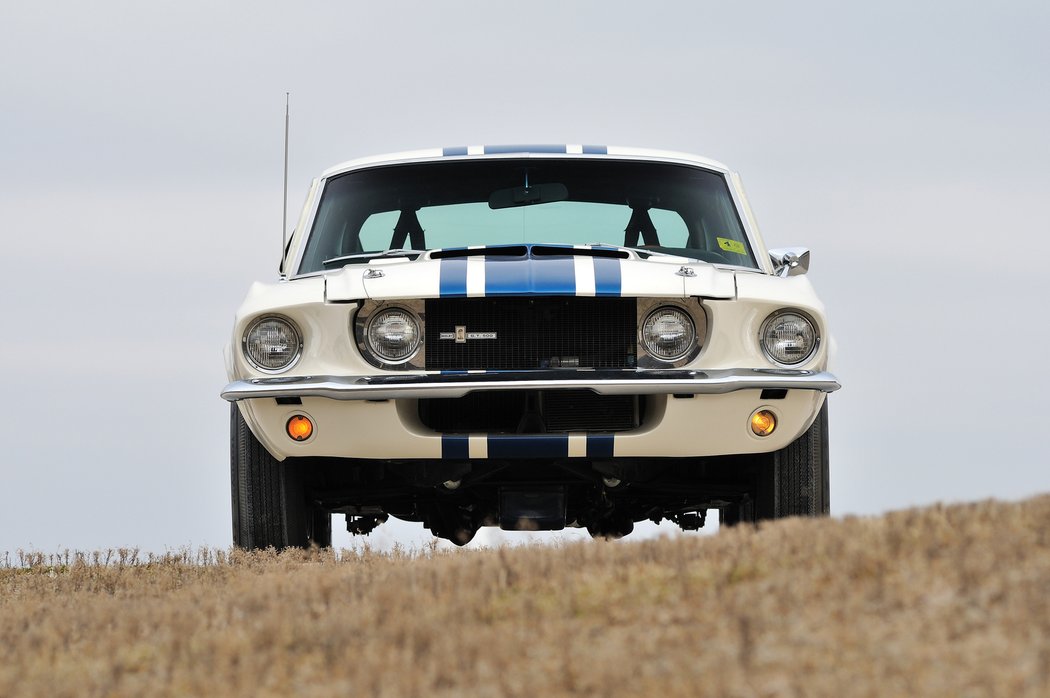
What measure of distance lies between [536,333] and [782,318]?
3.54 ft

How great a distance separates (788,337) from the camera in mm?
5773

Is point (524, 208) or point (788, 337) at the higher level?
point (524, 208)

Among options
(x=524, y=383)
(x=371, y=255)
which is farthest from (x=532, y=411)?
(x=371, y=255)

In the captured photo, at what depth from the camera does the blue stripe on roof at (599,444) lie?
18.8 ft

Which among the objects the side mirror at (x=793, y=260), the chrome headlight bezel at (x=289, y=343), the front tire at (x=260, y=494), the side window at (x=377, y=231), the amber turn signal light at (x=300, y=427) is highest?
the side window at (x=377, y=231)

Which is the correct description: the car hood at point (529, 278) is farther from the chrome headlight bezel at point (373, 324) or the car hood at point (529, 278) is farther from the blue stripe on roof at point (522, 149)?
the blue stripe on roof at point (522, 149)

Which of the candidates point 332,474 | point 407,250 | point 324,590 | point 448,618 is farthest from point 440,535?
point 448,618

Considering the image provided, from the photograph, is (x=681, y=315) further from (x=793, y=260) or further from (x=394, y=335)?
(x=394, y=335)

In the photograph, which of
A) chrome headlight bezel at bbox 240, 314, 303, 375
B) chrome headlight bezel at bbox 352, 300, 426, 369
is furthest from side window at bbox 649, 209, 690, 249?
chrome headlight bezel at bbox 240, 314, 303, 375

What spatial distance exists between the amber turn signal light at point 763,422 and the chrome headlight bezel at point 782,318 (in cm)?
Result: 24

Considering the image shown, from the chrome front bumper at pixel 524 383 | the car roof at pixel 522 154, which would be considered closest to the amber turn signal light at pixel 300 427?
the chrome front bumper at pixel 524 383

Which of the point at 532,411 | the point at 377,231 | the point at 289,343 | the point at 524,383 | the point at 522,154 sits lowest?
the point at 532,411

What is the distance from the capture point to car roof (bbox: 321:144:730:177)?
23.2 feet

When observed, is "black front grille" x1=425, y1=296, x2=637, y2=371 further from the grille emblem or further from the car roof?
the car roof
